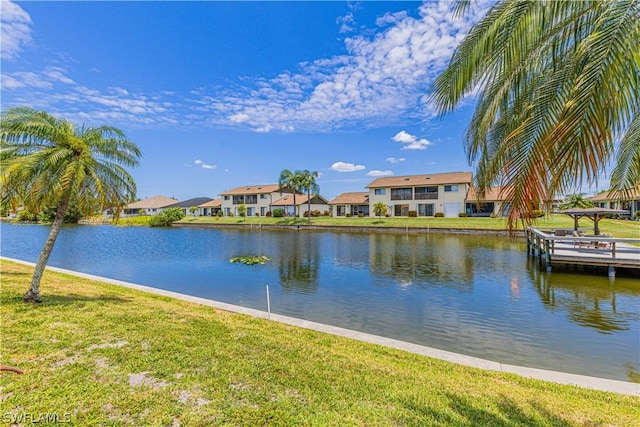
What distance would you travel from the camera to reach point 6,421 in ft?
11.1

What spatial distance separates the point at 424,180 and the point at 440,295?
41.3 m

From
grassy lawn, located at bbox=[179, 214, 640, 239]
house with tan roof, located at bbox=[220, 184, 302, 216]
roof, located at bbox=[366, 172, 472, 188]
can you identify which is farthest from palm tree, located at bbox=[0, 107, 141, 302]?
house with tan roof, located at bbox=[220, 184, 302, 216]

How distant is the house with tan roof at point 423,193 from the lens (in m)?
47.9

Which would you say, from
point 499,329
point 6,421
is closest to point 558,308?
point 499,329

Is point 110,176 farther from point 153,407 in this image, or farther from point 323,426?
point 323,426

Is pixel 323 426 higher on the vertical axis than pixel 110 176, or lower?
lower

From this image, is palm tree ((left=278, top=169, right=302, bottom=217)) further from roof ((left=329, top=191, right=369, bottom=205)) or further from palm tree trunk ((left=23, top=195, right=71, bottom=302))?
palm tree trunk ((left=23, top=195, right=71, bottom=302))

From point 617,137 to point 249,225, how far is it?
53479 mm

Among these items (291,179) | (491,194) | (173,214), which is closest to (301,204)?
(291,179)

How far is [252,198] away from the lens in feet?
230

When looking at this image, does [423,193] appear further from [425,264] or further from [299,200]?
[425,264]

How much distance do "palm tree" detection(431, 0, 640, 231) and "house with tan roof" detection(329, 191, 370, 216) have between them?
5487cm

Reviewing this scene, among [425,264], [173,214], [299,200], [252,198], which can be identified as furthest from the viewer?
[252,198]

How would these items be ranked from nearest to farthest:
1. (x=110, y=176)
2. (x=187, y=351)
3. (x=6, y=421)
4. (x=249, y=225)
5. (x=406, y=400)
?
1. (x=6, y=421)
2. (x=406, y=400)
3. (x=187, y=351)
4. (x=110, y=176)
5. (x=249, y=225)
